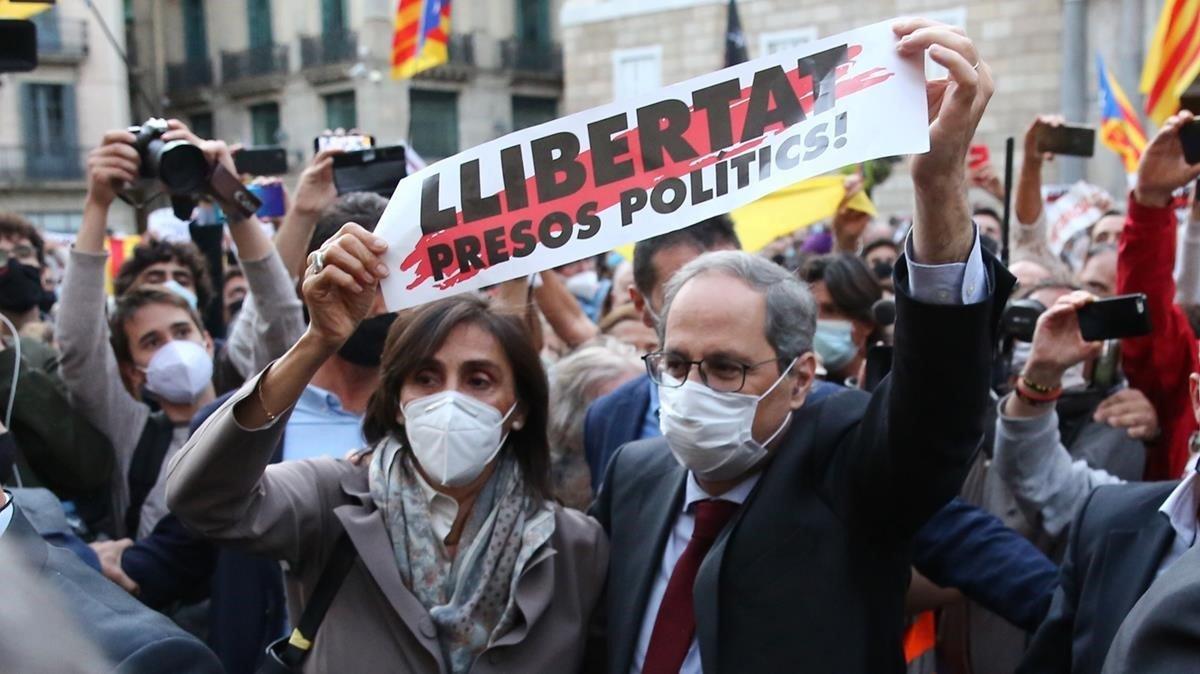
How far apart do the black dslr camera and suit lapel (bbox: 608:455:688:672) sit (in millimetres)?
1544

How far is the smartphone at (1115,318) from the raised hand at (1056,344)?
46 millimetres

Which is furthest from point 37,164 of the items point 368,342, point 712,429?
point 712,429

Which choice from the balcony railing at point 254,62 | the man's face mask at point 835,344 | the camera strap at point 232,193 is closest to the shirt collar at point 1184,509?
the man's face mask at point 835,344

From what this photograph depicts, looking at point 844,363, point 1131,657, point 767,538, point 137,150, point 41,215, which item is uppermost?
point 137,150

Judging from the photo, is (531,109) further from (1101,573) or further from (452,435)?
(1101,573)

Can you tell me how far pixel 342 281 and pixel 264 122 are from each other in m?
36.2

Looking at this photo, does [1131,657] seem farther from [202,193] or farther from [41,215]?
[41,215]

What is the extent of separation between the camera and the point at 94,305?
366 centimetres

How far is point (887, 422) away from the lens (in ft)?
7.33

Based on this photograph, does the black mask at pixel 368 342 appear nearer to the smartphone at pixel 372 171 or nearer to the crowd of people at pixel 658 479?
the crowd of people at pixel 658 479

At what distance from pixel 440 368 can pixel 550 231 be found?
1.88 feet

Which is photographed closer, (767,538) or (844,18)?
(767,538)

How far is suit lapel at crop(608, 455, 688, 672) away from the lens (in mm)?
2498

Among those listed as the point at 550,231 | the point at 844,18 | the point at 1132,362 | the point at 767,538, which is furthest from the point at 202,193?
the point at 844,18
